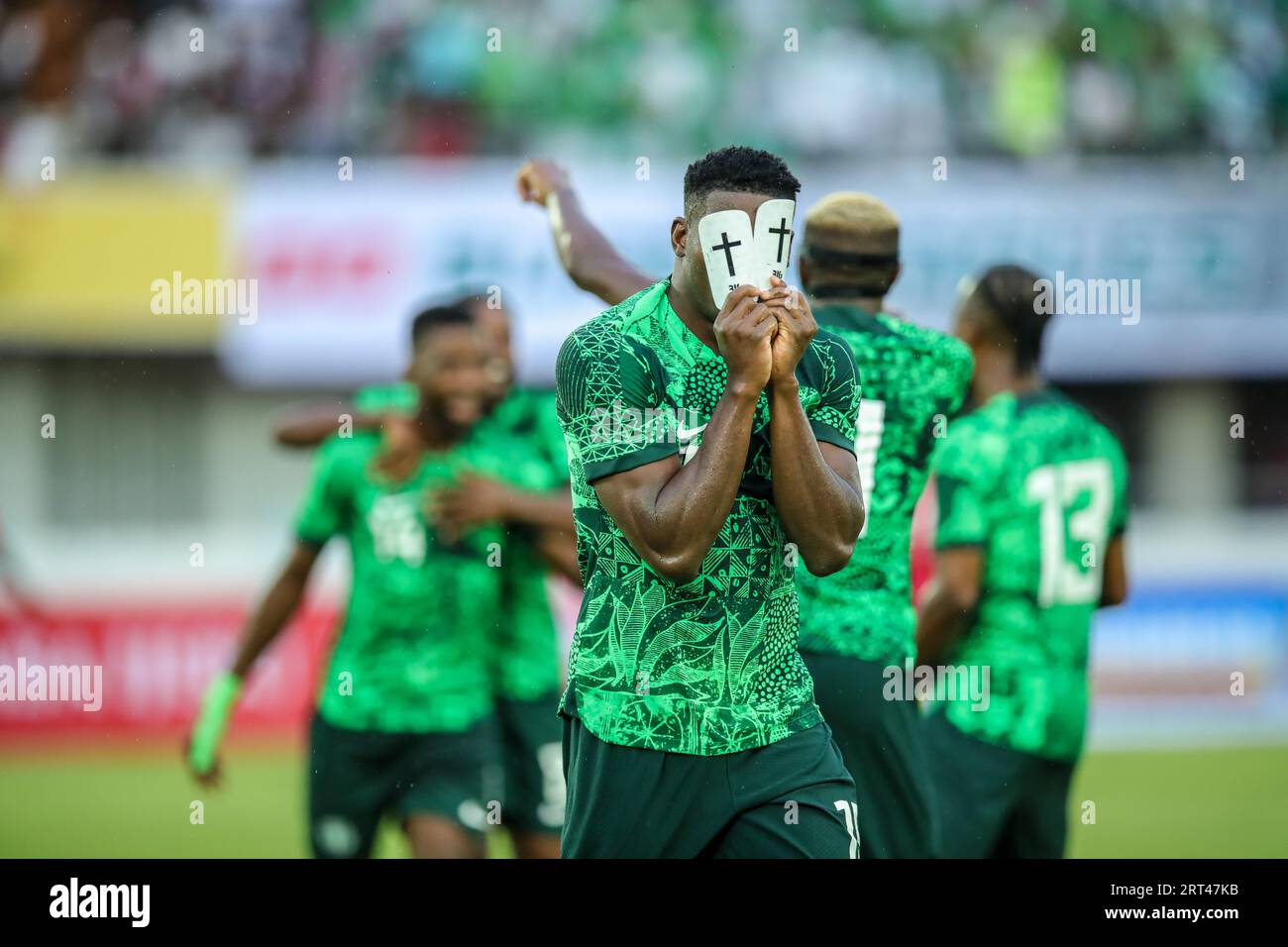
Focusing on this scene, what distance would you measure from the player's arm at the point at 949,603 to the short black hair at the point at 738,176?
2052 millimetres

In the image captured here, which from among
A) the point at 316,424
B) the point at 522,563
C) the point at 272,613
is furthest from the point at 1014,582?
the point at 316,424

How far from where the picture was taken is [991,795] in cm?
548

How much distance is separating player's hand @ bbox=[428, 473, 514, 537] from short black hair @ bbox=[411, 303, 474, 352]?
0.56 meters

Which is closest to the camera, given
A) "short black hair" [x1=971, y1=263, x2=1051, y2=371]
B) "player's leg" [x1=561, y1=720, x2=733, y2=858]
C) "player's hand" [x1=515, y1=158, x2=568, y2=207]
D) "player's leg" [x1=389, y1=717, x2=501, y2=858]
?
"player's leg" [x1=561, y1=720, x2=733, y2=858]

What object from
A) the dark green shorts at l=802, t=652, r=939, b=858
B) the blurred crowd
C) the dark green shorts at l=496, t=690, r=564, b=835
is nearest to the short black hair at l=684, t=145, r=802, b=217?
the dark green shorts at l=802, t=652, r=939, b=858

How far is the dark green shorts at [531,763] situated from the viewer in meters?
6.53

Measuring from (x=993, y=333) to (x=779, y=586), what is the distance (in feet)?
7.34

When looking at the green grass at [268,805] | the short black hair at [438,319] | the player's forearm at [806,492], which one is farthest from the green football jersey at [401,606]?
the green grass at [268,805]

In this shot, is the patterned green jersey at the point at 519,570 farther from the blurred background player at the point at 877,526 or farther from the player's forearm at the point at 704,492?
the player's forearm at the point at 704,492

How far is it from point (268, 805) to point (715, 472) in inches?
326

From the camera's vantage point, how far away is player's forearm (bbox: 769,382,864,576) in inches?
139

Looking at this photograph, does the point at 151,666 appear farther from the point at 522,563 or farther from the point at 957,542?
the point at 957,542

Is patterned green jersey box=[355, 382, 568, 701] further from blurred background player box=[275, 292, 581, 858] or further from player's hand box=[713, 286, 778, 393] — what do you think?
player's hand box=[713, 286, 778, 393]

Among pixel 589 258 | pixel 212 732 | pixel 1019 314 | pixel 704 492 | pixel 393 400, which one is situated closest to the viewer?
pixel 704 492
